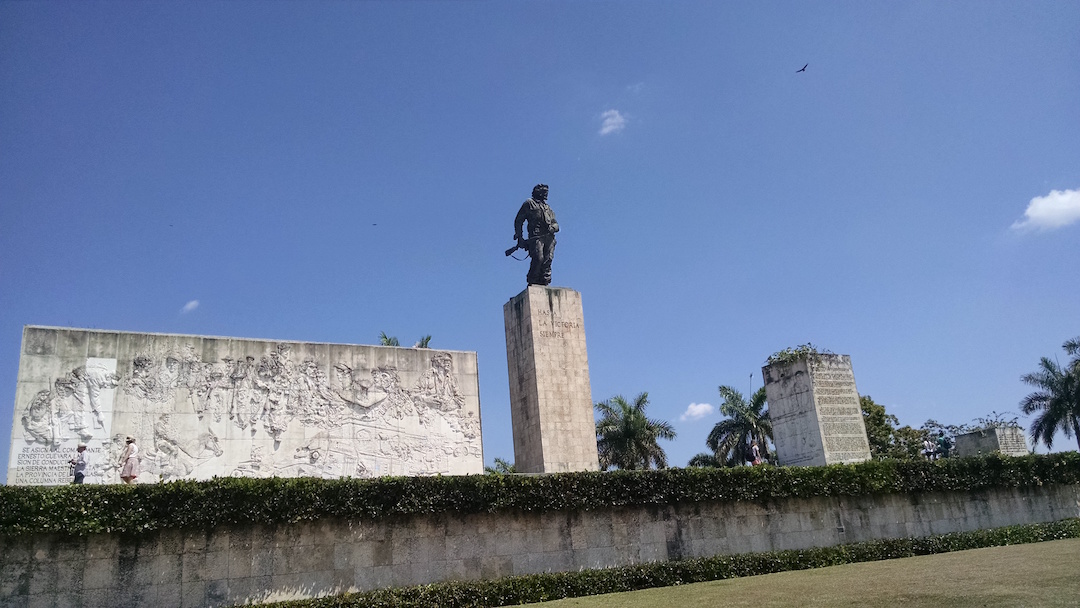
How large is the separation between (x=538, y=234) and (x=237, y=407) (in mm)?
7082

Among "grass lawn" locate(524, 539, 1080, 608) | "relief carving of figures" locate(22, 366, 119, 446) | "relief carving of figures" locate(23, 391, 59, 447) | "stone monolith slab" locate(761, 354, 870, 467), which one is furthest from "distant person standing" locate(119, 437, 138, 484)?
"stone monolith slab" locate(761, 354, 870, 467)

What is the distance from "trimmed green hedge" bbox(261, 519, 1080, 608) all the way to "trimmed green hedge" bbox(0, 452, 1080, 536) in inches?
40.2

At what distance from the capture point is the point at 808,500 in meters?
13.8

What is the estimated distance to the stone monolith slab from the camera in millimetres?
15516

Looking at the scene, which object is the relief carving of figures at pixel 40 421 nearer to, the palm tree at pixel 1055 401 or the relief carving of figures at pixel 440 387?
the relief carving of figures at pixel 440 387

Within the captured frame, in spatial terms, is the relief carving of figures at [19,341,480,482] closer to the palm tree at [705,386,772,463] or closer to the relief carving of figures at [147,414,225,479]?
the relief carving of figures at [147,414,225,479]

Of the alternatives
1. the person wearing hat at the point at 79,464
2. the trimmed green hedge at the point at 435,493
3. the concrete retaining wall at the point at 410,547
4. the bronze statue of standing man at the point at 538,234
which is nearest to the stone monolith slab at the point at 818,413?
the trimmed green hedge at the point at 435,493

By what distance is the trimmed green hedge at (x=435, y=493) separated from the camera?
966cm

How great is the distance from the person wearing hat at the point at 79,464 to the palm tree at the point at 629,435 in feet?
67.3

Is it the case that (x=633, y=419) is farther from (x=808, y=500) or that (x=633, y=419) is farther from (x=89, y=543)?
(x=89, y=543)

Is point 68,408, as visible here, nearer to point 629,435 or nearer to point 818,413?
point 818,413

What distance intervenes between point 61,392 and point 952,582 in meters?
13.5

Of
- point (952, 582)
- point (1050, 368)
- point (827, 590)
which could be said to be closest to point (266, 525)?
point (827, 590)

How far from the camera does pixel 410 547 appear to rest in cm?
1125
